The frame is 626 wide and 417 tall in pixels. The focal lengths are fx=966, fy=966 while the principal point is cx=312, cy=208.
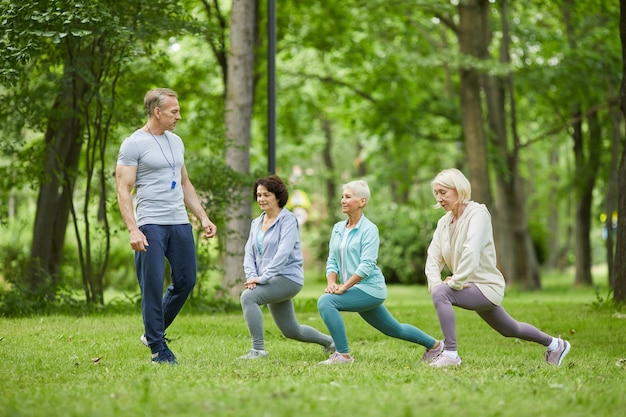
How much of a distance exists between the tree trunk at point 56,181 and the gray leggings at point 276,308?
18.3ft

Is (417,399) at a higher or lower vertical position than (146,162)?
lower

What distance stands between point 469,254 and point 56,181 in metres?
9.53

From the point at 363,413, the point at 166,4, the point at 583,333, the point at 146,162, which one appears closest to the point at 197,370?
the point at 146,162

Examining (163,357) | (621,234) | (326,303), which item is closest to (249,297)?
(326,303)

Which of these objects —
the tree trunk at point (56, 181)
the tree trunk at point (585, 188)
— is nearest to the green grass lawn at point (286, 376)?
the tree trunk at point (56, 181)

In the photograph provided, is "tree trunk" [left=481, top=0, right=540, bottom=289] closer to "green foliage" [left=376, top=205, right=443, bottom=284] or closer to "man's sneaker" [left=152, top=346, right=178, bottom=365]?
"green foliage" [left=376, top=205, right=443, bottom=284]

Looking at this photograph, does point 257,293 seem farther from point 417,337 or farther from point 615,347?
point 615,347

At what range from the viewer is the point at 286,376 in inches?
280

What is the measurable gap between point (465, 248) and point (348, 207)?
1.11m

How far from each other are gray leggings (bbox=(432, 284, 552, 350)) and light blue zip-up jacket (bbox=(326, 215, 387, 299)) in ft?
1.75

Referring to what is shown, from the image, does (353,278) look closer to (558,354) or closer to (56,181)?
(558,354)

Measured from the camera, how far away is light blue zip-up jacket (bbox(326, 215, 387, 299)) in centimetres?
808

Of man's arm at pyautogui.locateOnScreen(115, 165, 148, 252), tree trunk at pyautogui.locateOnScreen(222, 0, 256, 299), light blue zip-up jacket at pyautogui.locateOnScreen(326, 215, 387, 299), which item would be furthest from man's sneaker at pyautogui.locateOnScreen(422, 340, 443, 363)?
tree trunk at pyautogui.locateOnScreen(222, 0, 256, 299)

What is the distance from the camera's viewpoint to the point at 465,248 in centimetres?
768
